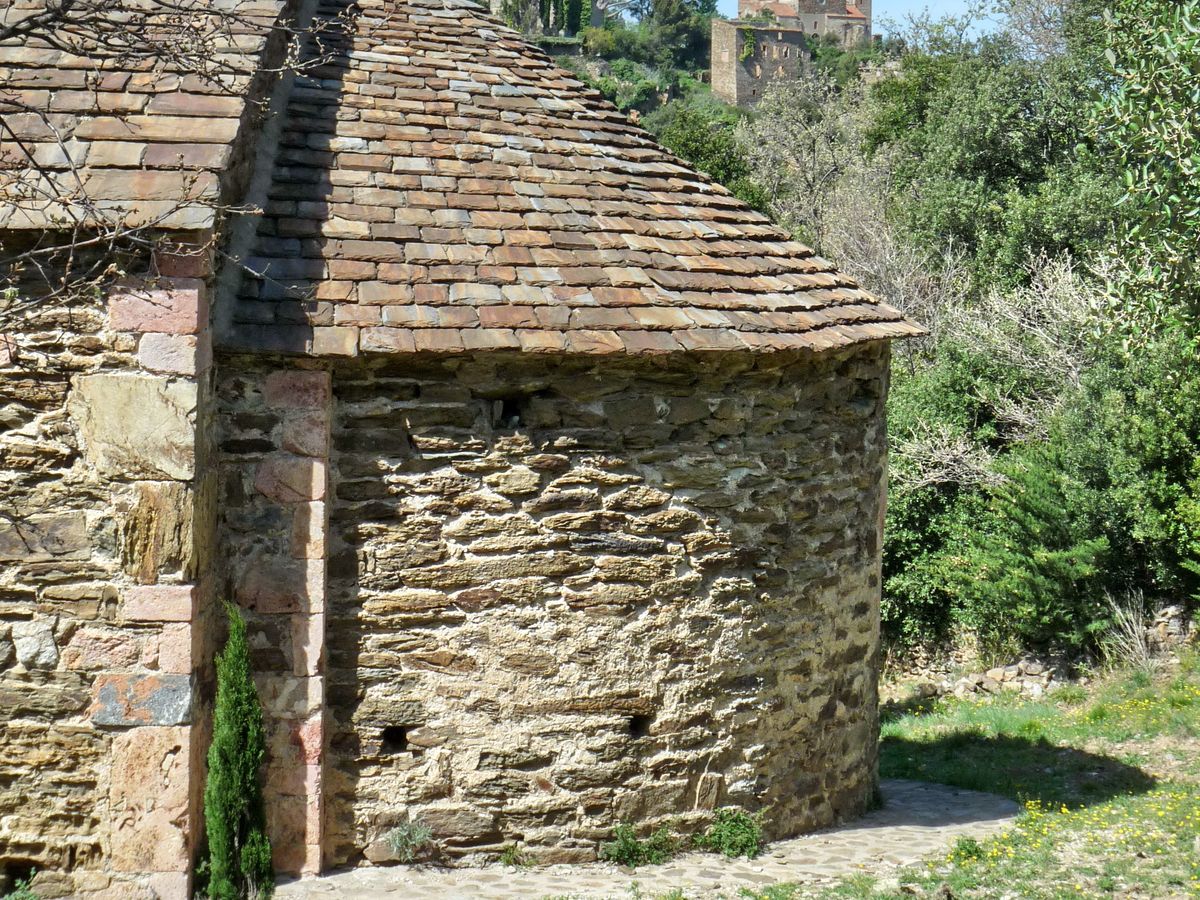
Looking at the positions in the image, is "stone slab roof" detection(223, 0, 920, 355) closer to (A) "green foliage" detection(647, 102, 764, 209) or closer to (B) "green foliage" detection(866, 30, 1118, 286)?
(B) "green foliage" detection(866, 30, 1118, 286)

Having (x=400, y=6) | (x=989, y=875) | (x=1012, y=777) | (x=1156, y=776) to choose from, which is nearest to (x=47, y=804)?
(x=989, y=875)

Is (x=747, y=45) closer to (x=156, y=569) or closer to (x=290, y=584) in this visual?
(x=290, y=584)

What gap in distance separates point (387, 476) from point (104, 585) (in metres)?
1.33

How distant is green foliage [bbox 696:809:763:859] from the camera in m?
6.16

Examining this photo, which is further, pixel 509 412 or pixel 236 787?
pixel 509 412

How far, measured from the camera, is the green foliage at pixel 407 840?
5594 mm

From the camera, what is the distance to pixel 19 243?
194 inches

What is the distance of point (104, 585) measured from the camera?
198 inches

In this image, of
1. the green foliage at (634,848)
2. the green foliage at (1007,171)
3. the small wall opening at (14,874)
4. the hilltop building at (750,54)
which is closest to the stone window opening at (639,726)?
the green foliage at (634,848)

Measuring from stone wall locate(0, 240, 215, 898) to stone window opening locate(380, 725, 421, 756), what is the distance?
0.92 m

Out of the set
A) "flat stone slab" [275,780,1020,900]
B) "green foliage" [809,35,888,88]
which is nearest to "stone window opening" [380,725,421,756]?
"flat stone slab" [275,780,1020,900]

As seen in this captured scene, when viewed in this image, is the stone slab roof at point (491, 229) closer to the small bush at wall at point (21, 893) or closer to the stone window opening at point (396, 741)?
the stone window opening at point (396, 741)

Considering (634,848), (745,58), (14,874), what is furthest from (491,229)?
(745,58)

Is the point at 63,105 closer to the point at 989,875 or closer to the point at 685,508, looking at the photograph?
the point at 685,508
